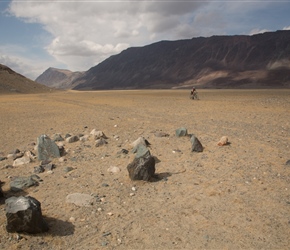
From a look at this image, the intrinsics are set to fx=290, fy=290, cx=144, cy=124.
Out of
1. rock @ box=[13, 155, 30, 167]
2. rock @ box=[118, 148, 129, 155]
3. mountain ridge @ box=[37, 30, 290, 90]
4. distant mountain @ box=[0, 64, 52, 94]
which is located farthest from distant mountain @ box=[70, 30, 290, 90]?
rock @ box=[13, 155, 30, 167]

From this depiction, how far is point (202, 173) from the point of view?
21.4 feet

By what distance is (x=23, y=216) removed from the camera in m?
4.11

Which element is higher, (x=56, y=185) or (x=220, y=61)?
(x=220, y=61)

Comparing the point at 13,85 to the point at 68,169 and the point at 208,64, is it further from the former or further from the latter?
the point at 208,64

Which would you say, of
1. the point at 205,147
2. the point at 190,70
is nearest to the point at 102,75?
the point at 190,70

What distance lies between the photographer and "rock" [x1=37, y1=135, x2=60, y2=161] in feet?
25.7

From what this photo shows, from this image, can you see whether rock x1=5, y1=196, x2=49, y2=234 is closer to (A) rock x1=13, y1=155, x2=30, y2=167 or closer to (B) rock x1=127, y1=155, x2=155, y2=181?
(B) rock x1=127, y1=155, x2=155, y2=181

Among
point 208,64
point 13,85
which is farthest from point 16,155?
point 208,64

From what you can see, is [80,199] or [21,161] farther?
[21,161]

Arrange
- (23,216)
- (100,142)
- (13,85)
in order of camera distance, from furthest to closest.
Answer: (13,85) → (100,142) → (23,216)

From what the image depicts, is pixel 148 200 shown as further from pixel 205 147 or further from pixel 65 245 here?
pixel 205 147

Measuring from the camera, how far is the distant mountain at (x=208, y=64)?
316ft

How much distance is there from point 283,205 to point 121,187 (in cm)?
302

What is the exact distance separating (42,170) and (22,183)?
93 centimetres
